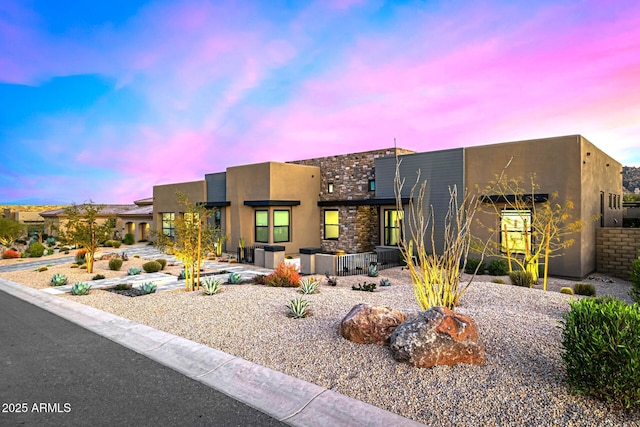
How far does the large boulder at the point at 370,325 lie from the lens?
5.61m

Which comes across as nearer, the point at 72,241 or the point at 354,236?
the point at 72,241

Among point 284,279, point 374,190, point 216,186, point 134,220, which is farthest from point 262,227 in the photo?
point 134,220

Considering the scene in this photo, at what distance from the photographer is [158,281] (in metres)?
13.5

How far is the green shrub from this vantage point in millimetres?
3457

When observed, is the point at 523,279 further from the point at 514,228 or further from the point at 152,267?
the point at 152,267

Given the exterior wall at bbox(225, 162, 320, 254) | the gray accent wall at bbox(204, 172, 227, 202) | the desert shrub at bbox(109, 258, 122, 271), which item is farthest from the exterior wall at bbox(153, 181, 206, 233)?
the desert shrub at bbox(109, 258, 122, 271)

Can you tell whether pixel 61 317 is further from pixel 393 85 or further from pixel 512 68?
pixel 512 68

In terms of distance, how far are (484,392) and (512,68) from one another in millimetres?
12390

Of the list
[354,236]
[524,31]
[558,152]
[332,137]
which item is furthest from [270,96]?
[558,152]

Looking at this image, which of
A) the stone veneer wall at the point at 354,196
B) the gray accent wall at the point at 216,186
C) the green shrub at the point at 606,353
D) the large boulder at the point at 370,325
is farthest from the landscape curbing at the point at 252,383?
the gray accent wall at the point at 216,186

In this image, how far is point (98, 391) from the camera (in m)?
4.50

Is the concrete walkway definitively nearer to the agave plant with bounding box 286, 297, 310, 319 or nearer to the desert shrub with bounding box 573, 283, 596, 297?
the agave plant with bounding box 286, 297, 310, 319

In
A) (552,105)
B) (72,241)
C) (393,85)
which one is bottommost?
(72,241)

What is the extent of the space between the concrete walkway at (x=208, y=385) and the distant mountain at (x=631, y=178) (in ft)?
234
